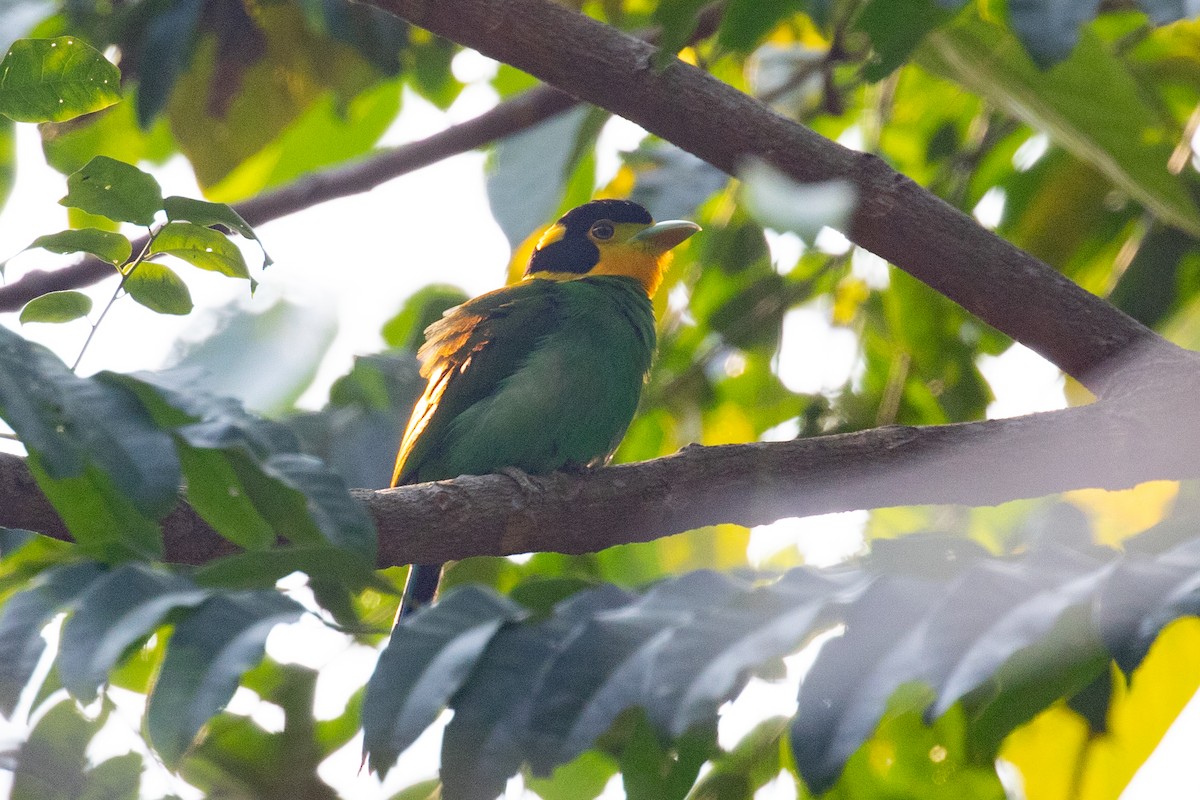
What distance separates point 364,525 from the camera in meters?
1.71

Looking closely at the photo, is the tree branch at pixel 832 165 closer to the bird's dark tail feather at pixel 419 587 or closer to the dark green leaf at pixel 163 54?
the dark green leaf at pixel 163 54

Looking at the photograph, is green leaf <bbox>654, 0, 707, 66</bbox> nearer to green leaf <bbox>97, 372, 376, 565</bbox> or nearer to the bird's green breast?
green leaf <bbox>97, 372, 376, 565</bbox>

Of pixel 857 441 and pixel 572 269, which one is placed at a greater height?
pixel 572 269

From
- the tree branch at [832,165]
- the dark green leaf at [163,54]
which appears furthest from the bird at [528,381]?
the tree branch at [832,165]

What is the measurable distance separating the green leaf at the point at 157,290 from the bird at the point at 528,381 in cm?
178

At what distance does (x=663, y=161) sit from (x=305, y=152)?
2.35 meters

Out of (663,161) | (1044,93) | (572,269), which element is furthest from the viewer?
(572,269)

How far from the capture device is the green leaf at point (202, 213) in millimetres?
2107

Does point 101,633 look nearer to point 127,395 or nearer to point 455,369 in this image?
point 127,395

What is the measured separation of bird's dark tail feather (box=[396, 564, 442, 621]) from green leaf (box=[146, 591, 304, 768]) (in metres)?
2.28

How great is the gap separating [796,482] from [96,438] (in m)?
1.70

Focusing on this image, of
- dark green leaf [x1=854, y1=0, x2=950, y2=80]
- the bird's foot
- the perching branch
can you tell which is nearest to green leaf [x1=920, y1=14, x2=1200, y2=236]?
the perching branch

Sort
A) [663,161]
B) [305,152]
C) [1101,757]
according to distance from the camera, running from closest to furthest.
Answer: [1101,757], [663,161], [305,152]

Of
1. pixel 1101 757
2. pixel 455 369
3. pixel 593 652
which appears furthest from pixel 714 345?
pixel 593 652
